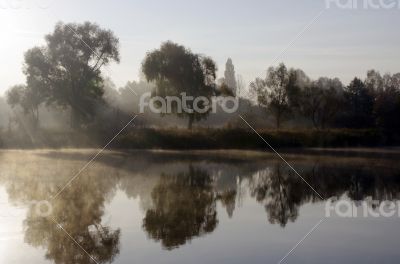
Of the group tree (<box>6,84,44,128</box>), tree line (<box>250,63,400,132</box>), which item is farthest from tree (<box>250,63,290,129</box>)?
tree (<box>6,84,44,128</box>)

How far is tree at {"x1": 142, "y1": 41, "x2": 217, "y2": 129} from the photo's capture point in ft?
181

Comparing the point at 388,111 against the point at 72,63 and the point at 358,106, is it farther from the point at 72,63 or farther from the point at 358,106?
the point at 72,63

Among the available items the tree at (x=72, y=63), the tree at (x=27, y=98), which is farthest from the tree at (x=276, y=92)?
the tree at (x=27, y=98)

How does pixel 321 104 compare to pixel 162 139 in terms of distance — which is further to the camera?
pixel 321 104

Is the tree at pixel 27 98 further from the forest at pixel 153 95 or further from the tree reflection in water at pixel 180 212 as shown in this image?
the tree reflection in water at pixel 180 212

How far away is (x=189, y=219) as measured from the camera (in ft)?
47.3

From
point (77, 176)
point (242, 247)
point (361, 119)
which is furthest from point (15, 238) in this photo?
point (361, 119)

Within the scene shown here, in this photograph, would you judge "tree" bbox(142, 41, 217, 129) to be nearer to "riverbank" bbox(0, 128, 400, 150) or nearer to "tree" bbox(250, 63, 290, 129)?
"riverbank" bbox(0, 128, 400, 150)

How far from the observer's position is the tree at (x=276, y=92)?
63.5m

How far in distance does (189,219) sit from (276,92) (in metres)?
50.7

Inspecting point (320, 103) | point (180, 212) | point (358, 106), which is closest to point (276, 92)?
point (320, 103)

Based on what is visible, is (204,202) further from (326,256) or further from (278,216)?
(326,256)

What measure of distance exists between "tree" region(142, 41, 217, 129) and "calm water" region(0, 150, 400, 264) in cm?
2885

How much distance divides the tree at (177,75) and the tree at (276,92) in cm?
1006
